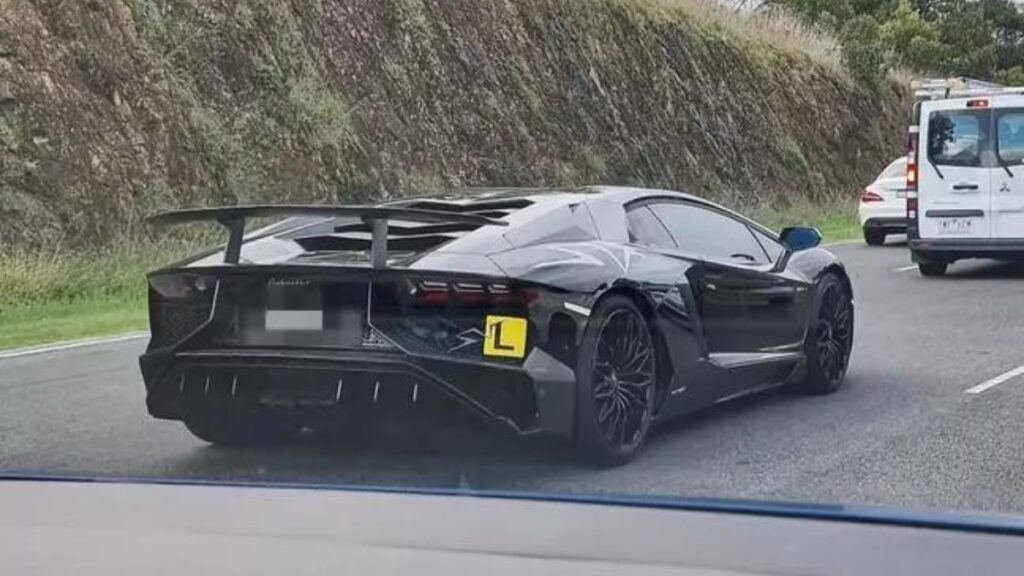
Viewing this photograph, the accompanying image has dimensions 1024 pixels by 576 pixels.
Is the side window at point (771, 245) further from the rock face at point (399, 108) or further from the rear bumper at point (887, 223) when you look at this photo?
the rear bumper at point (887, 223)

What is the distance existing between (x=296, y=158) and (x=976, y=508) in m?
1.67

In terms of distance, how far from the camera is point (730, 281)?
317 centimetres

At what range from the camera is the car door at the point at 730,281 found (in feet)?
10.3

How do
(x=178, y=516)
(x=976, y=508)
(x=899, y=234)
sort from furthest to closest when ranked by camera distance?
1. (x=899, y=234)
2. (x=178, y=516)
3. (x=976, y=508)

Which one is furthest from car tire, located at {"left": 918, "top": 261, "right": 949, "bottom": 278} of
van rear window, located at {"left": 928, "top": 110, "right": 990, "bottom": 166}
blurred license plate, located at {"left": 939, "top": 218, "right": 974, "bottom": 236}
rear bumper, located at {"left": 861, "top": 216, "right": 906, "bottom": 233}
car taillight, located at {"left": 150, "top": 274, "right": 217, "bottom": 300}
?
car taillight, located at {"left": 150, "top": 274, "right": 217, "bottom": 300}

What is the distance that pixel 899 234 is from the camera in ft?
11.3

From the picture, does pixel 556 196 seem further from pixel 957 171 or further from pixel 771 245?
pixel 957 171

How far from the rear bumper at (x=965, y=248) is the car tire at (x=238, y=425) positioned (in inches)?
60.9

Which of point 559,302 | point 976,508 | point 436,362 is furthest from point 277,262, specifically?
point 976,508

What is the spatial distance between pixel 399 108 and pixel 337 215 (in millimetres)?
584

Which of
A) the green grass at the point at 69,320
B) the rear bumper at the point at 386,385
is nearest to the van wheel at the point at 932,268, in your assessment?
the rear bumper at the point at 386,385

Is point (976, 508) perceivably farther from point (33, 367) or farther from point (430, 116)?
point (33, 367)

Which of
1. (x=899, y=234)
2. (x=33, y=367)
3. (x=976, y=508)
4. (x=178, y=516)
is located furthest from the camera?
(x=899, y=234)

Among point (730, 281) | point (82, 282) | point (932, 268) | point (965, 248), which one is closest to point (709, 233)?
point (730, 281)
